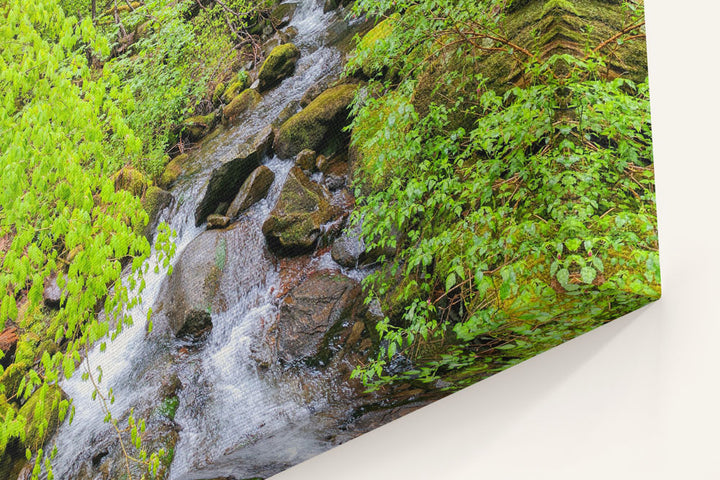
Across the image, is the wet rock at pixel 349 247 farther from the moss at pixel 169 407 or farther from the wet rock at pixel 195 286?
the moss at pixel 169 407

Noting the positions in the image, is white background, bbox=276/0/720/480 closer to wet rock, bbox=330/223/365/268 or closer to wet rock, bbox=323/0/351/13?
wet rock, bbox=330/223/365/268

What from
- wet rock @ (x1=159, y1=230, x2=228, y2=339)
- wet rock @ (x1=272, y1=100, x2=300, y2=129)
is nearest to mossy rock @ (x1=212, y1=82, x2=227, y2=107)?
wet rock @ (x1=272, y1=100, x2=300, y2=129)

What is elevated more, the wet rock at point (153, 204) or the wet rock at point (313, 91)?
the wet rock at point (313, 91)

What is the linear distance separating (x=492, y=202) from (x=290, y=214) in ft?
2.30

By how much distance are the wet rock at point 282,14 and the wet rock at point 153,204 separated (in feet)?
2.44

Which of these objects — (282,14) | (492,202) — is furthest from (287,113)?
(492,202)

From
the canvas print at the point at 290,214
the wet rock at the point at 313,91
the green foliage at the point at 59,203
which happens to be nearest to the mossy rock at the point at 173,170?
the canvas print at the point at 290,214

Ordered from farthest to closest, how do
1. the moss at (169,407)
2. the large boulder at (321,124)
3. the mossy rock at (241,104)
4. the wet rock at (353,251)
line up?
the mossy rock at (241,104) < the moss at (169,407) < the large boulder at (321,124) < the wet rock at (353,251)

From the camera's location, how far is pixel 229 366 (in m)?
1.93

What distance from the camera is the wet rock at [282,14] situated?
6.77ft

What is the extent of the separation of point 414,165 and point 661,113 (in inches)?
26.5

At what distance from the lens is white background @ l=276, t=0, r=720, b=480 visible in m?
1.40

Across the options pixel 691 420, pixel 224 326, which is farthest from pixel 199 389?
pixel 691 420

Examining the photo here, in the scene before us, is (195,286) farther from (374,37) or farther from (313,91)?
(374,37)
